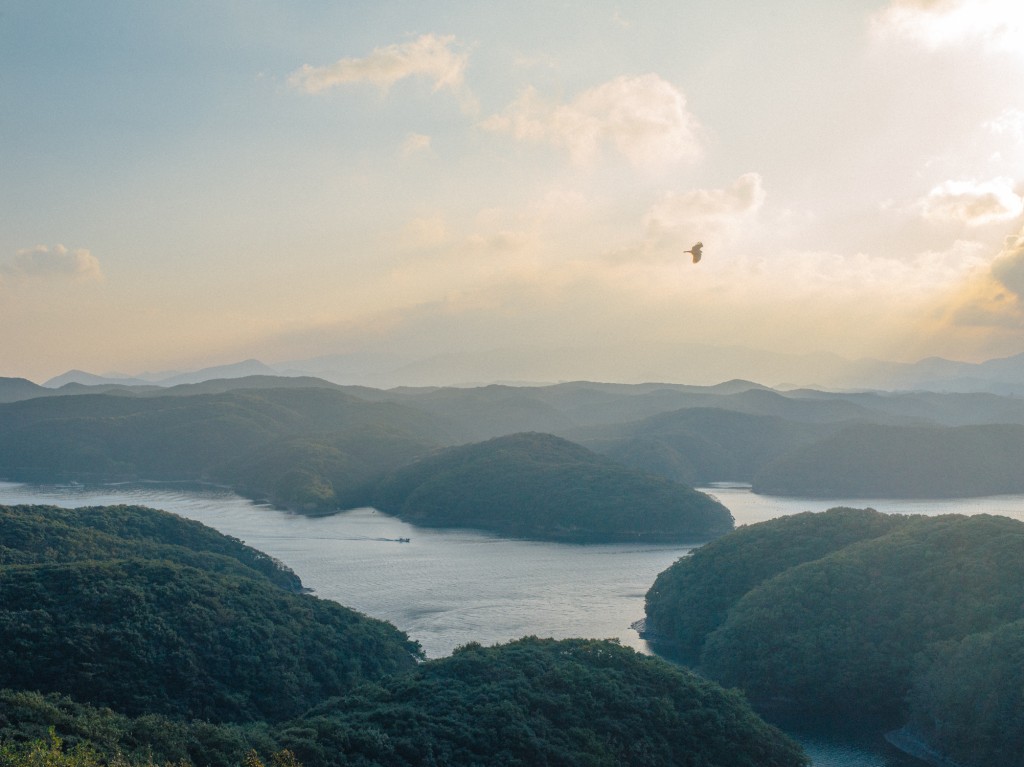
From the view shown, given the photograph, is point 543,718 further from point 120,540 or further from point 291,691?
point 120,540

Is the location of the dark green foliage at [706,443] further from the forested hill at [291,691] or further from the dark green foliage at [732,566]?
the forested hill at [291,691]

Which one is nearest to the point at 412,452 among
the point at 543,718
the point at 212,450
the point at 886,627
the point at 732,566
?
→ the point at 212,450

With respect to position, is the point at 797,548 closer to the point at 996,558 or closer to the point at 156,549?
the point at 996,558

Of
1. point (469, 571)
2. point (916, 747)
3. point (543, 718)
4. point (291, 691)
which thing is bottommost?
point (916, 747)

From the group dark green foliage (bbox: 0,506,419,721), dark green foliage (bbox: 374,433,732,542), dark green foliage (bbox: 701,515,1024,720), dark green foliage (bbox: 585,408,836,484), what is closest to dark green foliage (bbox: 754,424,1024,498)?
dark green foliage (bbox: 585,408,836,484)

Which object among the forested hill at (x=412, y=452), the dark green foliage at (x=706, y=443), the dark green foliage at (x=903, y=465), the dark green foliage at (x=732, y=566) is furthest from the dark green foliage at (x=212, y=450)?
the dark green foliage at (x=732, y=566)
